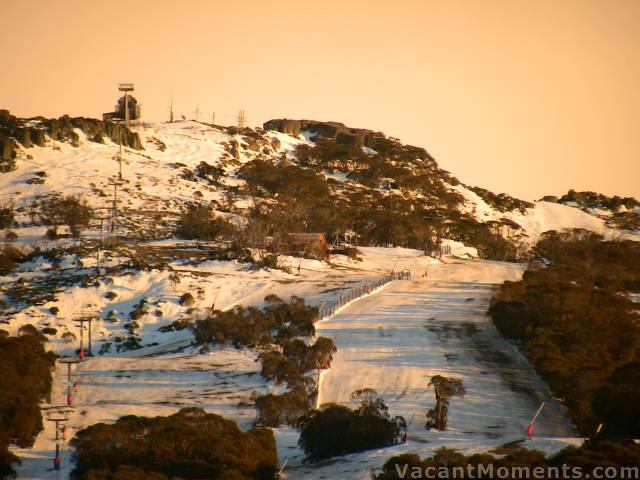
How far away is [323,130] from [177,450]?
13516cm

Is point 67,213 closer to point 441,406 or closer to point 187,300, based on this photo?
point 187,300

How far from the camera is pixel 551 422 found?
41.2 m

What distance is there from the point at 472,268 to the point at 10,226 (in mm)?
46683

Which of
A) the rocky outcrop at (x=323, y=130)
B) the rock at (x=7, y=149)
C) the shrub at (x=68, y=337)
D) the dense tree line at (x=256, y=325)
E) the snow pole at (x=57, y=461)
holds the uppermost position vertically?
the rocky outcrop at (x=323, y=130)

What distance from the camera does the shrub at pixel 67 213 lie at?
82381 mm

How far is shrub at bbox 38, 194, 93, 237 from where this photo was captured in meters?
82.4

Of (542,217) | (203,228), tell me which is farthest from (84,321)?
(542,217)

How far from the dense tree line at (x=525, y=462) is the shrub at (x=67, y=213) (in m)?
57.3

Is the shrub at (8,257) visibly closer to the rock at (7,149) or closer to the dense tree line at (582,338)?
the rock at (7,149)

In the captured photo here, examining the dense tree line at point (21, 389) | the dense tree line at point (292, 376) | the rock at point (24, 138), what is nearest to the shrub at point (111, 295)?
the dense tree line at point (21, 389)

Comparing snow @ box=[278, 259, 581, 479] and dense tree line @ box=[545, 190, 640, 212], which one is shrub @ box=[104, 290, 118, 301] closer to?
snow @ box=[278, 259, 581, 479]

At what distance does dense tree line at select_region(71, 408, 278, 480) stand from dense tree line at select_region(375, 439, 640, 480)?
5.39m

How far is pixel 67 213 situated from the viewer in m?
83.8

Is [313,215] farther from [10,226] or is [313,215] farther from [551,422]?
[551,422]
